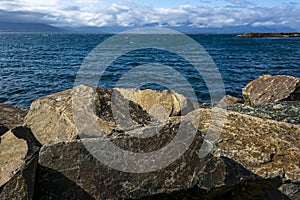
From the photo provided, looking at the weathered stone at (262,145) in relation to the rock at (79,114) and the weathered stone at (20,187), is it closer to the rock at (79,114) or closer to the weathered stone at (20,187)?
the rock at (79,114)

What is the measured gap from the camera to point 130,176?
445 cm

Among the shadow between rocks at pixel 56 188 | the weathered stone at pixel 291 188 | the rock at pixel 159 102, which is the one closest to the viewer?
the shadow between rocks at pixel 56 188

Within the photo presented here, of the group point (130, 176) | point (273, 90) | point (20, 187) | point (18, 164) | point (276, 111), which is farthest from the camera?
point (273, 90)

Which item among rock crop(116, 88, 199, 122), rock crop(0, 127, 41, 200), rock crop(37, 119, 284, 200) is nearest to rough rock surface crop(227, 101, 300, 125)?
rock crop(37, 119, 284, 200)

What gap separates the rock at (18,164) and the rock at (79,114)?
0.90 m

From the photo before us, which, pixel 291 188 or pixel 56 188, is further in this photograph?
pixel 291 188

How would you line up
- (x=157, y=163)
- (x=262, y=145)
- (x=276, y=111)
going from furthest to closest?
1. (x=276, y=111)
2. (x=262, y=145)
3. (x=157, y=163)

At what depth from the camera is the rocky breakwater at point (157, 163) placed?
4375 millimetres

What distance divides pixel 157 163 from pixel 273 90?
10502 millimetres

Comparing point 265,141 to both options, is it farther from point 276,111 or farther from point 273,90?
point 273,90

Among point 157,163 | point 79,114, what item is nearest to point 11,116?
point 79,114

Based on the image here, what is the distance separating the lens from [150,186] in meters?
4.44

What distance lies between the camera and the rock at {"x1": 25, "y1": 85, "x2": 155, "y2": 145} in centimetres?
609

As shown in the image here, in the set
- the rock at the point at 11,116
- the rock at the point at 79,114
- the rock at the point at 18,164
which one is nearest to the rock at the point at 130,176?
the rock at the point at 18,164
